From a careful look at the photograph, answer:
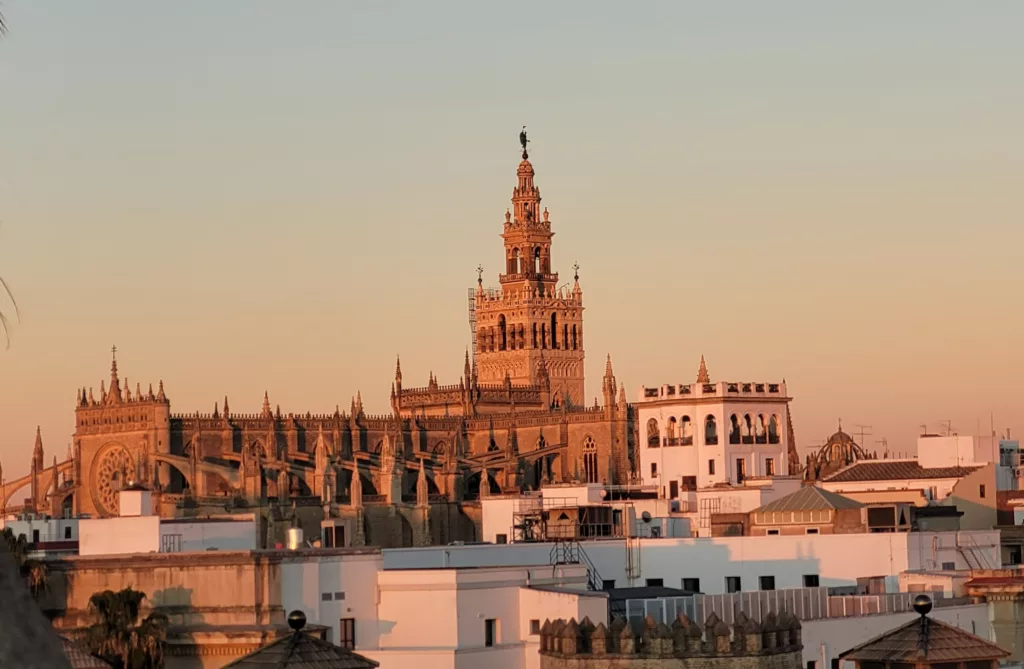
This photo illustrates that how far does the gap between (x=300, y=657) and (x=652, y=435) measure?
69295mm

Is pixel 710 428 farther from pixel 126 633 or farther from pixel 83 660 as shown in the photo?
pixel 83 660

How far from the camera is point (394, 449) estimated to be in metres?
123

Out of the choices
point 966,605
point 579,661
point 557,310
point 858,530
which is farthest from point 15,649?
point 557,310

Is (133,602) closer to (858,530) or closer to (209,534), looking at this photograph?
(209,534)

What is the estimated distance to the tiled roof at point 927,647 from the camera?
20328 mm

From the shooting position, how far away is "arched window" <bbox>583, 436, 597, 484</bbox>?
118050mm

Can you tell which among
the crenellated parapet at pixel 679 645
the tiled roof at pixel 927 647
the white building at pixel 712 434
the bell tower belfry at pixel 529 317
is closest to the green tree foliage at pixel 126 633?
the crenellated parapet at pixel 679 645

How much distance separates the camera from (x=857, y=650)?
21.8 meters

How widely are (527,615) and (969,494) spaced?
32.0m

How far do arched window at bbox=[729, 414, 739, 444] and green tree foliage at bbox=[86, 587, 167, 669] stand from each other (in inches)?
2145

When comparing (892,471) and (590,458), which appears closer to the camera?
(892,471)

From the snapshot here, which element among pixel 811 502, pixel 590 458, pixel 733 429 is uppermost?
pixel 590 458

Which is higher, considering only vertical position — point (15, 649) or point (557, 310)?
point (557, 310)

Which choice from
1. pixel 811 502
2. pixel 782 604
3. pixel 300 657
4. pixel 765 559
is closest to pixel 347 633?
pixel 782 604
